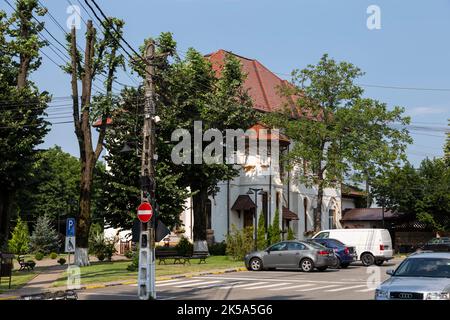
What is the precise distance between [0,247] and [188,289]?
16.8m

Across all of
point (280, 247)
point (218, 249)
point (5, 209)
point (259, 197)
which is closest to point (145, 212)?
point (280, 247)

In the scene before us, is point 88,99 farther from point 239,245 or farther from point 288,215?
point 288,215

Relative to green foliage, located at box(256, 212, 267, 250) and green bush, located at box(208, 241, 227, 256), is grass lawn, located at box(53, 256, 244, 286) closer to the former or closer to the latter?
green foliage, located at box(256, 212, 267, 250)

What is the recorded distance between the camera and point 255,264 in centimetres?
3198

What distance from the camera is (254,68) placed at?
62719mm

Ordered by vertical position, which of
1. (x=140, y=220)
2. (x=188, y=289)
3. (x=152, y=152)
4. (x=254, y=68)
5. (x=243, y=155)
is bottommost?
(x=188, y=289)

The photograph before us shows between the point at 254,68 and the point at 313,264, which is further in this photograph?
the point at 254,68

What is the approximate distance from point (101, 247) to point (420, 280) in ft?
111

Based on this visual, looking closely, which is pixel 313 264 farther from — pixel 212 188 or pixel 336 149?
pixel 336 149

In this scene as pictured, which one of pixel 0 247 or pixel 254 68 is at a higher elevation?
pixel 254 68

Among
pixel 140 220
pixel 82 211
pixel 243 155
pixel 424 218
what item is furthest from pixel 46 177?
pixel 424 218

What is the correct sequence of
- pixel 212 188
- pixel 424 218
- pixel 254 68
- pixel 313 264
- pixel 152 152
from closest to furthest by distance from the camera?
pixel 152 152 → pixel 313 264 → pixel 212 188 → pixel 424 218 → pixel 254 68

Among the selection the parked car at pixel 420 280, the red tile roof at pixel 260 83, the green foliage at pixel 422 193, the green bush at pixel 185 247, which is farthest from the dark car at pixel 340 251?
the green foliage at pixel 422 193

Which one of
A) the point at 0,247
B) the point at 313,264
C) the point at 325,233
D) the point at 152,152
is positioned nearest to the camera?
the point at 152,152
